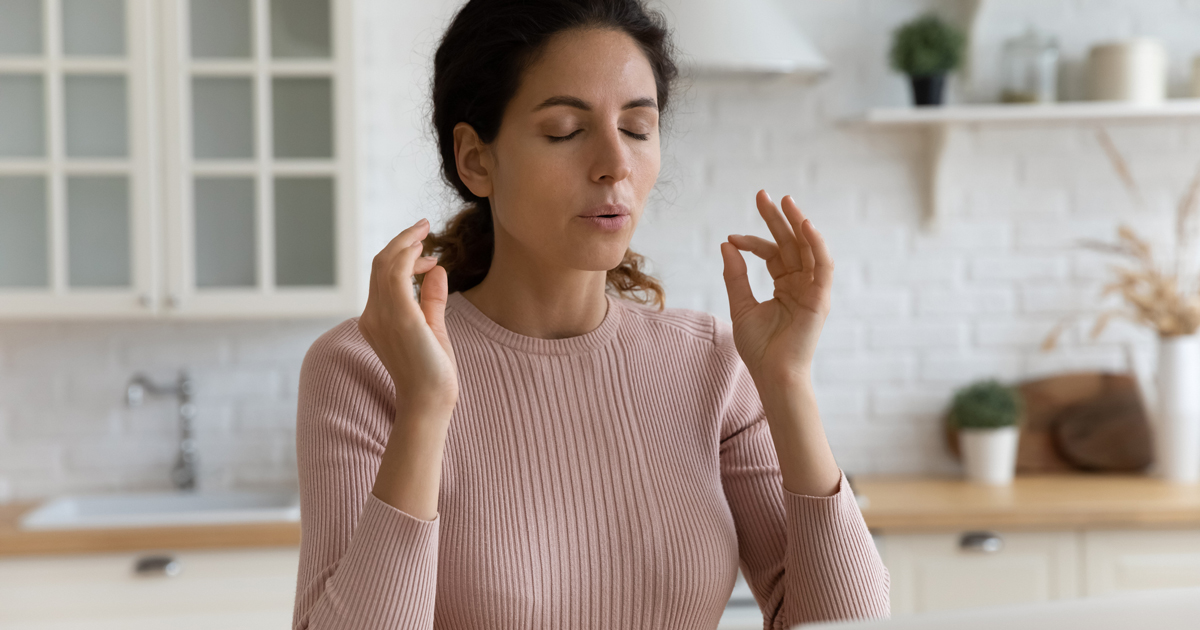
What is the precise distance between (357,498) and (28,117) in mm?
1808

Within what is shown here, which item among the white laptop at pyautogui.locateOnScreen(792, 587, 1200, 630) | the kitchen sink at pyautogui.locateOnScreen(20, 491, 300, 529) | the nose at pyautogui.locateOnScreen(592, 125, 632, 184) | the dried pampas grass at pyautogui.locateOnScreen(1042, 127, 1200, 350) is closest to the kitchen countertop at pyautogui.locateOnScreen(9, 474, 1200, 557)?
the kitchen sink at pyautogui.locateOnScreen(20, 491, 300, 529)

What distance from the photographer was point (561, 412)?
1.14 meters

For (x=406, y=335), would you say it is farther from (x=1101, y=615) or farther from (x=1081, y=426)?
(x=1081, y=426)

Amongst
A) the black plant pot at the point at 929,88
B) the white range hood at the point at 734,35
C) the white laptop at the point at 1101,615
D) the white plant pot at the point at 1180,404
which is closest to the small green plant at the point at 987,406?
the white plant pot at the point at 1180,404

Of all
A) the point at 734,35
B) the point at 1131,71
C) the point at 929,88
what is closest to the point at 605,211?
the point at 734,35

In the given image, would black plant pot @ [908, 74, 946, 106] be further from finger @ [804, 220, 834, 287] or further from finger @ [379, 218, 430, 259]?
finger @ [379, 218, 430, 259]

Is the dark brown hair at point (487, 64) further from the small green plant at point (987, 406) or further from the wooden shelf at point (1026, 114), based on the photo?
the small green plant at point (987, 406)

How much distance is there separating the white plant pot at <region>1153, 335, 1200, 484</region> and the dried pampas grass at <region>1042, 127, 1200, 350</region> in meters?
0.04

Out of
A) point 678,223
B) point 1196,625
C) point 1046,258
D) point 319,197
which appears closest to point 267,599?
point 319,197

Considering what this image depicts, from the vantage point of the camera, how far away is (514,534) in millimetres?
1021

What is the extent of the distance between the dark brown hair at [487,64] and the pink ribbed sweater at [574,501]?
118mm

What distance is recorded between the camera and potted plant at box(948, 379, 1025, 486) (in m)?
2.47

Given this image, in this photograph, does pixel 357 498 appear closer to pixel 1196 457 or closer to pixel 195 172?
pixel 195 172

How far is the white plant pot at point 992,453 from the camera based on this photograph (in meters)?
2.48
